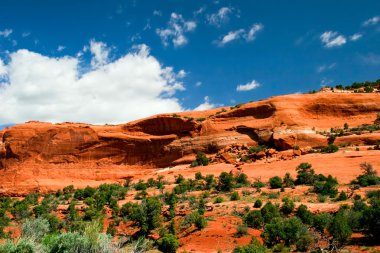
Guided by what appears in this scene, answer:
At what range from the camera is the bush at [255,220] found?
21266mm

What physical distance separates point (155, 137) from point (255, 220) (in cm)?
2692

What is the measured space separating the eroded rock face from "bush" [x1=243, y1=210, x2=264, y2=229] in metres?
18.2

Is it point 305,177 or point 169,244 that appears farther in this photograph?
point 305,177

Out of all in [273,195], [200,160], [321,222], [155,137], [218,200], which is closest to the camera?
[321,222]

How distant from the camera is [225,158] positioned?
129 feet

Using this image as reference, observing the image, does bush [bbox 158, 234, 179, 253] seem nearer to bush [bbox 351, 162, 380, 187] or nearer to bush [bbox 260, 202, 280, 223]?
bush [bbox 260, 202, 280, 223]

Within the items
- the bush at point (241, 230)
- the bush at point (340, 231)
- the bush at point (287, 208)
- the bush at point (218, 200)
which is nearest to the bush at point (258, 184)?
the bush at point (218, 200)

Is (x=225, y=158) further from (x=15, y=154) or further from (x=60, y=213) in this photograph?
(x=15, y=154)

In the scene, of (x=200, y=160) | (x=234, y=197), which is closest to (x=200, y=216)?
(x=234, y=197)

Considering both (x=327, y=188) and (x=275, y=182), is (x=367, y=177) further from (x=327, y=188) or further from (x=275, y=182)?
(x=275, y=182)

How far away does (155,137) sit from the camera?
46.9 m

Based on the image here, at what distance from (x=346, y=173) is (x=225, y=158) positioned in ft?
43.2

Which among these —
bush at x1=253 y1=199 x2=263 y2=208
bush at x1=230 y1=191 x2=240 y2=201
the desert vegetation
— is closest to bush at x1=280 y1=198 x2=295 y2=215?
the desert vegetation

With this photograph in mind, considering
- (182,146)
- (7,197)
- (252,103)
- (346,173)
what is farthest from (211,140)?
(7,197)
